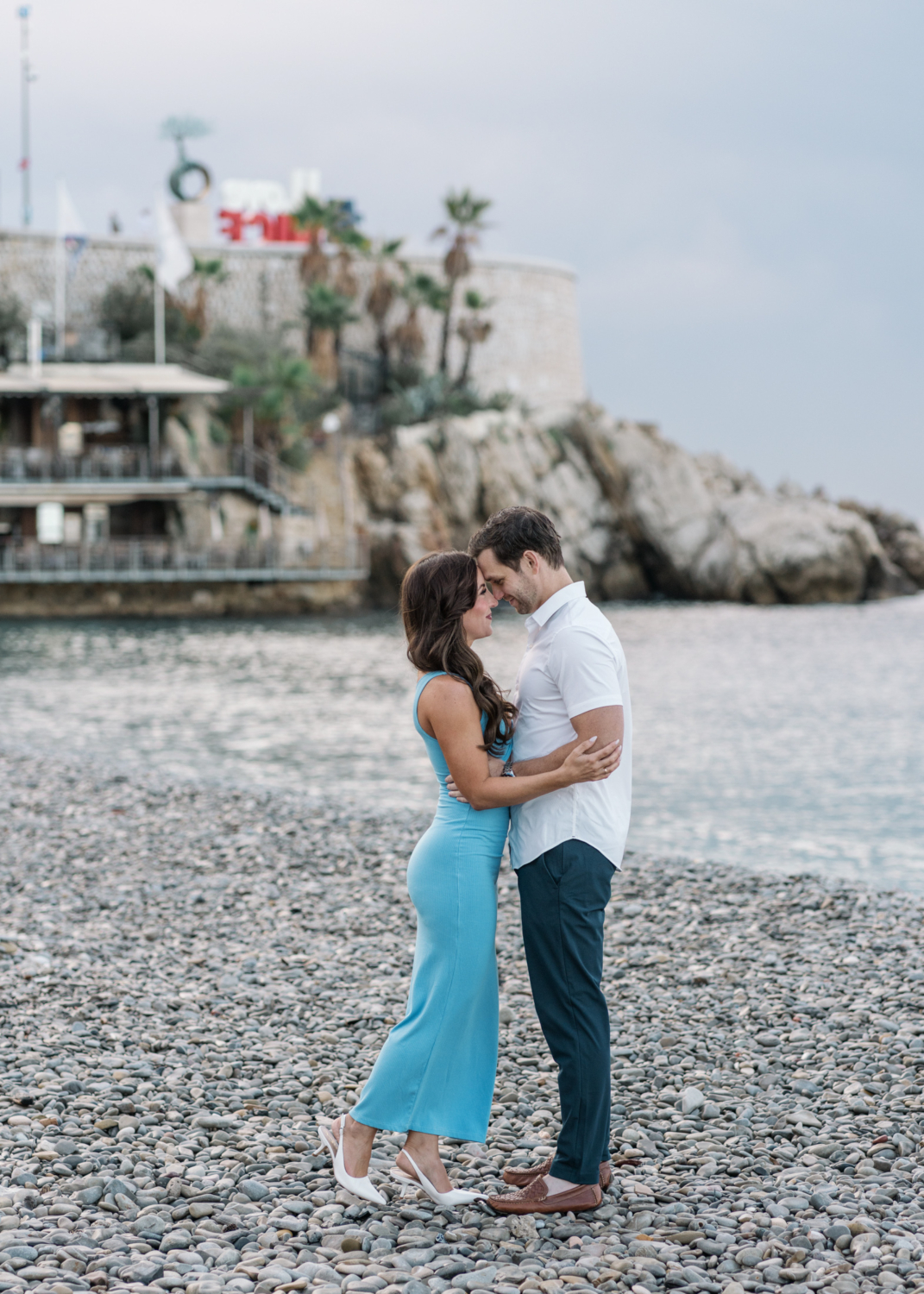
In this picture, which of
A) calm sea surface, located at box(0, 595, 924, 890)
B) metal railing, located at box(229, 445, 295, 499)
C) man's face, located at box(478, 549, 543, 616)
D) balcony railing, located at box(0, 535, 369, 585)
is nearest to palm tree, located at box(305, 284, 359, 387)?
metal railing, located at box(229, 445, 295, 499)

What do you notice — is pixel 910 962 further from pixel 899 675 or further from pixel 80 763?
pixel 899 675

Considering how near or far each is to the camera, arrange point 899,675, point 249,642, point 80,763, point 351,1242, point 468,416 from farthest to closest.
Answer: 1. point 468,416
2. point 249,642
3. point 899,675
4. point 80,763
5. point 351,1242

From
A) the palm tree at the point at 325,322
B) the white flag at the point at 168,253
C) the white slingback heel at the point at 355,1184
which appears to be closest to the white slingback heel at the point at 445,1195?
the white slingback heel at the point at 355,1184

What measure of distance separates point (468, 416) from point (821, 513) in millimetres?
16202

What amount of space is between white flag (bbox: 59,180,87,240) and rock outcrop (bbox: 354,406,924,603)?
14.0 m

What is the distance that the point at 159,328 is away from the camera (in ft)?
157

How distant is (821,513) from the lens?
178 ft

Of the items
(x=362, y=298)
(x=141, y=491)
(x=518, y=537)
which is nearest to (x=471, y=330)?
(x=362, y=298)

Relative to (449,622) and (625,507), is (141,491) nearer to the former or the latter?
(625,507)

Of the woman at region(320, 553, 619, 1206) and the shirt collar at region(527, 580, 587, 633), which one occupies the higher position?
the shirt collar at region(527, 580, 587, 633)

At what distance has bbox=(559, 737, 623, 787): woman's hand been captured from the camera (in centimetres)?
361

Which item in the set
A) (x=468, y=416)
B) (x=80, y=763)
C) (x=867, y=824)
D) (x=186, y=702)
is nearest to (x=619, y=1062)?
(x=867, y=824)

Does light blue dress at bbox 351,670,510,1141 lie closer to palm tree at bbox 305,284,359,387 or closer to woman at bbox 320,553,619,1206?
woman at bbox 320,553,619,1206

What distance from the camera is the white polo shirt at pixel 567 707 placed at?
3656mm
